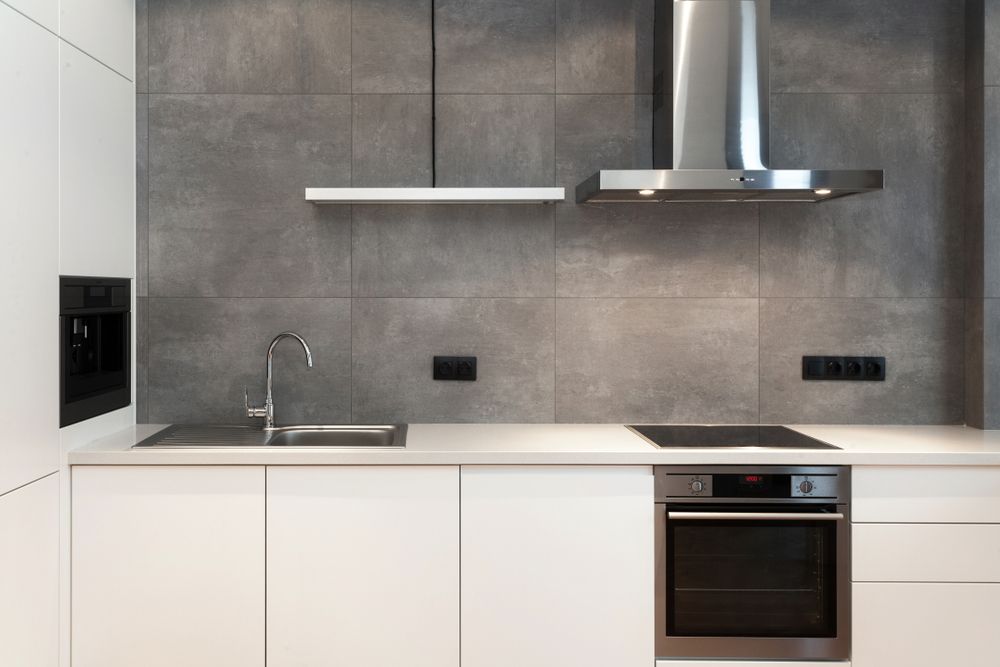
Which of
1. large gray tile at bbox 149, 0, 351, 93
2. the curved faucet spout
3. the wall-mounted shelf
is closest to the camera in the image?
the wall-mounted shelf

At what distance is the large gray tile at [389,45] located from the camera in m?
3.21

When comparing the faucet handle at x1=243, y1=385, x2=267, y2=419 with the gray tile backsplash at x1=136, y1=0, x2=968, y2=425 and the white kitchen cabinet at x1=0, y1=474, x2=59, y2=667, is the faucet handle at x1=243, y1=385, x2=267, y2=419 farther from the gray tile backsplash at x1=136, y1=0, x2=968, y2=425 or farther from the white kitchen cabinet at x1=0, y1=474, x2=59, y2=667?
the white kitchen cabinet at x1=0, y1=474, x2=59, y2=667

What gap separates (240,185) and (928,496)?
2.57 m

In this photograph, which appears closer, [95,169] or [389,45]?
[95,169]

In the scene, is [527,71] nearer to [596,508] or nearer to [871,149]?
[871,149]

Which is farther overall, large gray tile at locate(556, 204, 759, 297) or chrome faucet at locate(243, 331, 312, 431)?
large gray tile at locate(556, 204, 759, 297)

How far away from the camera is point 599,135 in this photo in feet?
10.6

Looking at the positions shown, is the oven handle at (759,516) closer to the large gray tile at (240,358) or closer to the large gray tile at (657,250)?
the large gray tile at (657,250)

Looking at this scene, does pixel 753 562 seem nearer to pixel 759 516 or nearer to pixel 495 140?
pixel 759 516

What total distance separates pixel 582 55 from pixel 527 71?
0.21 metres

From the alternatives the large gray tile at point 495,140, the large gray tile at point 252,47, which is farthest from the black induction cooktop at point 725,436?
Result: the large gray tile at point 252,47

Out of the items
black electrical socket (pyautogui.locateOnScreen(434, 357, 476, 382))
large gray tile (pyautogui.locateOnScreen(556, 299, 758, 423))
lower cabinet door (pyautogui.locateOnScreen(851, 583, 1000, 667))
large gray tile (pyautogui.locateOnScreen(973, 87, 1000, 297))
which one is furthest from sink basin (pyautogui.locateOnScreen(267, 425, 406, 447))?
large gray tile (pyautogui.locateOnScreen(973, 87, 1000, 297))

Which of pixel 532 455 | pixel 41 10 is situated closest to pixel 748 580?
pixel 532 455

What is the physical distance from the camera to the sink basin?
123 inches
